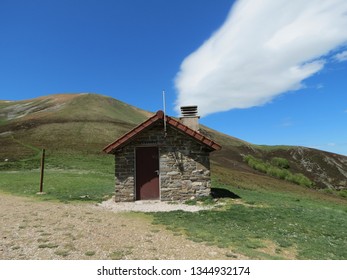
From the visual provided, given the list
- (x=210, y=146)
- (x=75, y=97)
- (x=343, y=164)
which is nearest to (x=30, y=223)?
(x=210, y=146)

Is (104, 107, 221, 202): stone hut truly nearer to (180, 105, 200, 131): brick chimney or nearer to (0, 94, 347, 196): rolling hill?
(180, 105, 200, 131): brick chimney

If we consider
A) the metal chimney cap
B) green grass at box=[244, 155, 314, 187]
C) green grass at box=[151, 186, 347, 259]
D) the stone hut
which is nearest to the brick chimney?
the metal chimney cap

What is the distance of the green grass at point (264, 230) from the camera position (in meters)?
10.4

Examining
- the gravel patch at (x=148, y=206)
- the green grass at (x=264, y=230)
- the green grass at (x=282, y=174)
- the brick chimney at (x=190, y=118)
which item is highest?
the brick chimney at (x=190, y=118)

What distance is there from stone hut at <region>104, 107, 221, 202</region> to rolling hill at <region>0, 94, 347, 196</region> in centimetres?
1833

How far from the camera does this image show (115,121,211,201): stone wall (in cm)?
1961

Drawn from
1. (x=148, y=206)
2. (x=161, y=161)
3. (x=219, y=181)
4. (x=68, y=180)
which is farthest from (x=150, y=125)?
(x=219, y=181)

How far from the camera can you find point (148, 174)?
65.7 ft

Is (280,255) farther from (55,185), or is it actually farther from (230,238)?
(55,185)

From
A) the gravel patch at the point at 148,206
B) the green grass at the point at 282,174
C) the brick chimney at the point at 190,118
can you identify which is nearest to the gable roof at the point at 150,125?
the brick chimney at the point at 190,118

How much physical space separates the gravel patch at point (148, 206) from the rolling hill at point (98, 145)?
63.6 feet

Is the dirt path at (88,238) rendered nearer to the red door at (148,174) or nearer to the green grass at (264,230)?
the green grass at (264,230)

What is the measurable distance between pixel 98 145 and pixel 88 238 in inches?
1931

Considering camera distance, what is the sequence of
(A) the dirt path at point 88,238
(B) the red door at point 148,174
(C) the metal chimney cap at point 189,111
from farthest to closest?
(C) the metal chimney cap at point 189,111 < (B) the red door at point 148,174 < (A) the dirt path at point 88,238
